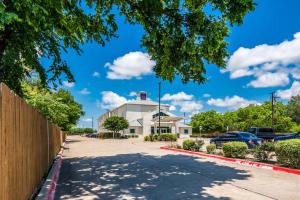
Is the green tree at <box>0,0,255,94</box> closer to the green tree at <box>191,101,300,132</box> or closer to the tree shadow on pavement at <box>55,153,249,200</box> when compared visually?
the tree shadow on pavement at <box>55,153,249,200</box>

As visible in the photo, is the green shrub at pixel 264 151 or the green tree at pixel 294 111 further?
the green tree at pixel 294 111

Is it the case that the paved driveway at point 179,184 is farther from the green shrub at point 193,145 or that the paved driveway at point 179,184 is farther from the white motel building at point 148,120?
the white motel building at point 148,120

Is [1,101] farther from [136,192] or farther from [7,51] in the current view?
[7,51]

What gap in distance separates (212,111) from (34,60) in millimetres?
107399

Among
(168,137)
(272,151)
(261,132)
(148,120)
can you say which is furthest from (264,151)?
(148,120)

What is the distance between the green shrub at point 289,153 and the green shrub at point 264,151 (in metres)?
1.50

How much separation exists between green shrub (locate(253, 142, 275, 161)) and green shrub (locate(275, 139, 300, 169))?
1.50 m

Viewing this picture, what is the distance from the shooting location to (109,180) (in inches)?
447

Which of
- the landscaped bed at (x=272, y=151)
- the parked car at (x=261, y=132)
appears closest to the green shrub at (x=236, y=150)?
the landscaped bed at (x=272, y=151)


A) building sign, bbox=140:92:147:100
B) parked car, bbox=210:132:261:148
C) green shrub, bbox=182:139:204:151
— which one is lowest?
green shrub, bbox=182:139:204:151

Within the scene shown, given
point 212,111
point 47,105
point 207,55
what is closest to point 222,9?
point 207,55

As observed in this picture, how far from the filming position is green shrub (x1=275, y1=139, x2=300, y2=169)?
12773 mm

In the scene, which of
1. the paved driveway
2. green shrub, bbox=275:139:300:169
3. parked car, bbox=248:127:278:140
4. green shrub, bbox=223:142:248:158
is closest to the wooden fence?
the paved driveway

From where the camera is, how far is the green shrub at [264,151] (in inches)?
609
